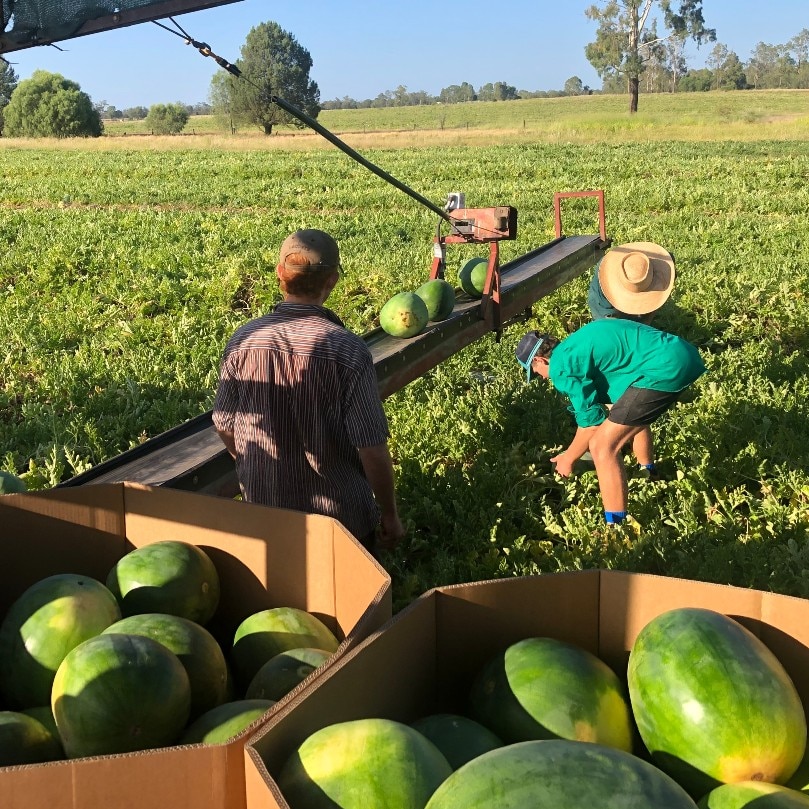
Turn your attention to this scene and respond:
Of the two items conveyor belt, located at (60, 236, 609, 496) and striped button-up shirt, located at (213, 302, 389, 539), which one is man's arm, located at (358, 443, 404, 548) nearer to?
striped button-up shirt, located at (213, 302, 389, 539)

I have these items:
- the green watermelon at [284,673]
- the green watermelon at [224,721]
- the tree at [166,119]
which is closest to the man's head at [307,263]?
the green watermelon at [284,673]

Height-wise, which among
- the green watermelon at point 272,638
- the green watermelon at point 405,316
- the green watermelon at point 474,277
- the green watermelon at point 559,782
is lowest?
the green watermelon at point 272,638

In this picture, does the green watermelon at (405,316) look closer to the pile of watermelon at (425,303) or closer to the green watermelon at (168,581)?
the pile of watermelon at (425,303)

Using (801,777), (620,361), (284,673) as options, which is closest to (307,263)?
(284,673)

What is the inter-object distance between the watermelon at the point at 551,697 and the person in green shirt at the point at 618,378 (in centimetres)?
328

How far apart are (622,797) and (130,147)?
48.2 metres

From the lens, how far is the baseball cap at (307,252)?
3158mm

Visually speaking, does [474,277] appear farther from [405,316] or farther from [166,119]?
[166,119]

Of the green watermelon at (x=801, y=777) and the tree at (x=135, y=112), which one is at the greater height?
the tree at (x=135, y=112)

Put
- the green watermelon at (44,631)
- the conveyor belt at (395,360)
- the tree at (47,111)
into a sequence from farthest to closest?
the tree at (47,111) < the conveyor belt at (395,360) < the green watermelon at (44,631)

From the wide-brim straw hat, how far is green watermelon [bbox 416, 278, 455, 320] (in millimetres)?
1042

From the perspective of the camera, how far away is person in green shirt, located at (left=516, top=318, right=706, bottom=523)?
486cm

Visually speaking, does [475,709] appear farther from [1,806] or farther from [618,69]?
[618,69]

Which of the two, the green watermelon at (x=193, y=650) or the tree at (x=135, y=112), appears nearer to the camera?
the green watermelon at (x=193, y=650)
